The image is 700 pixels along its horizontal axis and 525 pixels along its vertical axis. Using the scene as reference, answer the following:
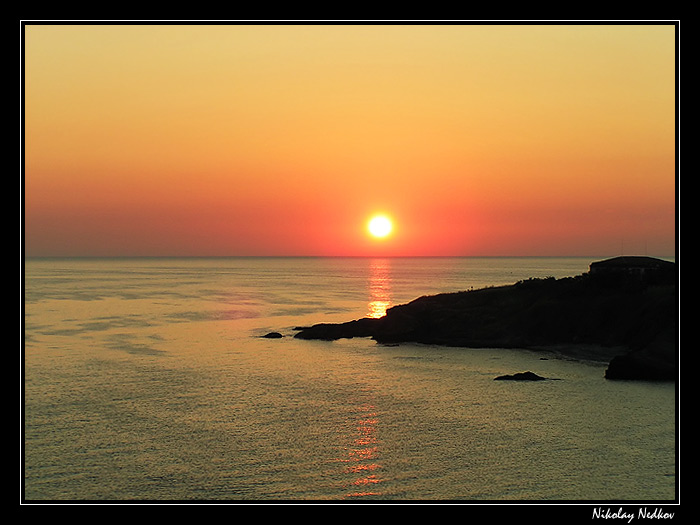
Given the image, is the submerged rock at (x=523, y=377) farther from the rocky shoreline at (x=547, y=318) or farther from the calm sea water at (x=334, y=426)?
the rocky shoreline at (x=547, y=318)

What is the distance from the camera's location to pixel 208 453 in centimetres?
3259

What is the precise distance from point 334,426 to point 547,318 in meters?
38.2

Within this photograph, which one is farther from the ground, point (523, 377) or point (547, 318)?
point (547, 318)

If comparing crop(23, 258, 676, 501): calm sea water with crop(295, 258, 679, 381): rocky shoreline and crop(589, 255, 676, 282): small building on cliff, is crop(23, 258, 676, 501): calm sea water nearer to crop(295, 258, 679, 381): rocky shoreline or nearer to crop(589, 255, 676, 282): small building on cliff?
crop(295, 258, 679, 381): rocky shoreline

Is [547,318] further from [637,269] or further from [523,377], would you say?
[523,377]

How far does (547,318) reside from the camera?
228 feet

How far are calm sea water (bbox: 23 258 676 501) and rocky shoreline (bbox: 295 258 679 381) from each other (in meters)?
4.33

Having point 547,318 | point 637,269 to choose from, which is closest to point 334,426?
point 547,318

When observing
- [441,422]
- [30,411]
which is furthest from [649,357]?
[30,411]

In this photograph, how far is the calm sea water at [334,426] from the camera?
28547 millimetres
